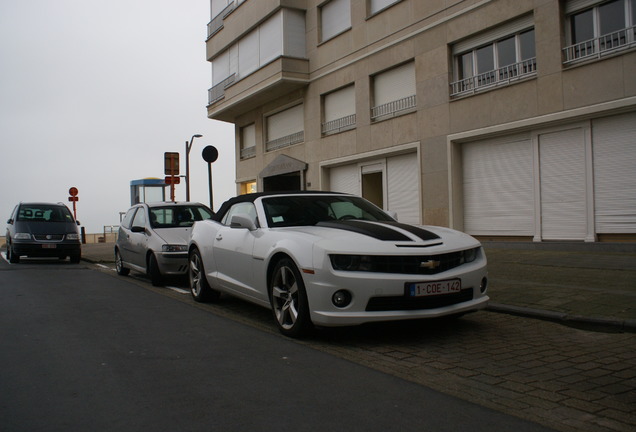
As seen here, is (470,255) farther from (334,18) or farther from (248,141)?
(248,141)

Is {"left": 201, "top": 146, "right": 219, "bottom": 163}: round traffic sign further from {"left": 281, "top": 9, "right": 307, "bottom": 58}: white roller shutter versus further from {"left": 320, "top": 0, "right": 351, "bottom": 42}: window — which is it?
{"left": 281, "top": 9, "right": 307, "bottom": 58}: white roller shutter

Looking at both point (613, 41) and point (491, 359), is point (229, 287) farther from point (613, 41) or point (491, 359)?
point (613, 41)

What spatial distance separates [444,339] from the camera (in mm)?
5316

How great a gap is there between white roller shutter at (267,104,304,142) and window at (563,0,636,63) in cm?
1167

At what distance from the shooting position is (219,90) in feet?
88.8

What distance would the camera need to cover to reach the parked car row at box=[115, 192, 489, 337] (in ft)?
16.2

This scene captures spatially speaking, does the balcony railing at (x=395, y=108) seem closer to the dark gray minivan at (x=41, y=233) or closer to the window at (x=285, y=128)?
the window at (x=285, y=128)

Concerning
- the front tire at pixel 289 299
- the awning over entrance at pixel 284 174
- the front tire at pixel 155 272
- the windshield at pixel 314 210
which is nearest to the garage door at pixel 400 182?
the awning over entrance at pixel 284 174

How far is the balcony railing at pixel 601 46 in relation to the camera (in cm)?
1154

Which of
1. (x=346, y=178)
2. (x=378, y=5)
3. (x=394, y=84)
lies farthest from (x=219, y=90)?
(x=394, y=84)

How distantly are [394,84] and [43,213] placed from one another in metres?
11.2

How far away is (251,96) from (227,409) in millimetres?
20922

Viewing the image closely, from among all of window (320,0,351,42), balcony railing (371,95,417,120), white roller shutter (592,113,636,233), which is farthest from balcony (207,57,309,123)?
white roller shutter (592,113,636,233)

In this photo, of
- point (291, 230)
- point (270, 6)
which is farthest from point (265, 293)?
point (270, 6)
